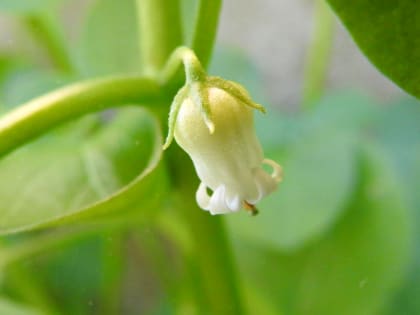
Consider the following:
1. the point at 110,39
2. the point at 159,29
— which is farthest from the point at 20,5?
the point at 159,29

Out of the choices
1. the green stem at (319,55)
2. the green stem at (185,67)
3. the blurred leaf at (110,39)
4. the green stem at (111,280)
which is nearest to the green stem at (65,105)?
the green stem at (185,67)

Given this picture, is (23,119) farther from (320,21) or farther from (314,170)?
(320,21)

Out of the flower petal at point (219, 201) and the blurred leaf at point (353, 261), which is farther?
the blurred leaf at point (353, 261)

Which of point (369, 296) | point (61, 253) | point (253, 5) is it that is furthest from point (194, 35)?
point (253, 5)

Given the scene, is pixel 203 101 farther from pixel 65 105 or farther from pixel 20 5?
pixel 20 5

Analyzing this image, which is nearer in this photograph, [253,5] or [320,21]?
[320,21]

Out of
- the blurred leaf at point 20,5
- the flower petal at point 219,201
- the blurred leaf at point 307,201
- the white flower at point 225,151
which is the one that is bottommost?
the blurred leaf at point 307,201

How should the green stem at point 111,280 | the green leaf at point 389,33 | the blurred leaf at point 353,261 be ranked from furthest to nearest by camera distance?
the green stem at point 111,280
the blurred leaf at point 353,261
the green leaf at point 389,33

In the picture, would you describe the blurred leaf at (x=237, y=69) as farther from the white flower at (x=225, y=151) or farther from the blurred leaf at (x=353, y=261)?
the white flower at (x=225, y=151)
